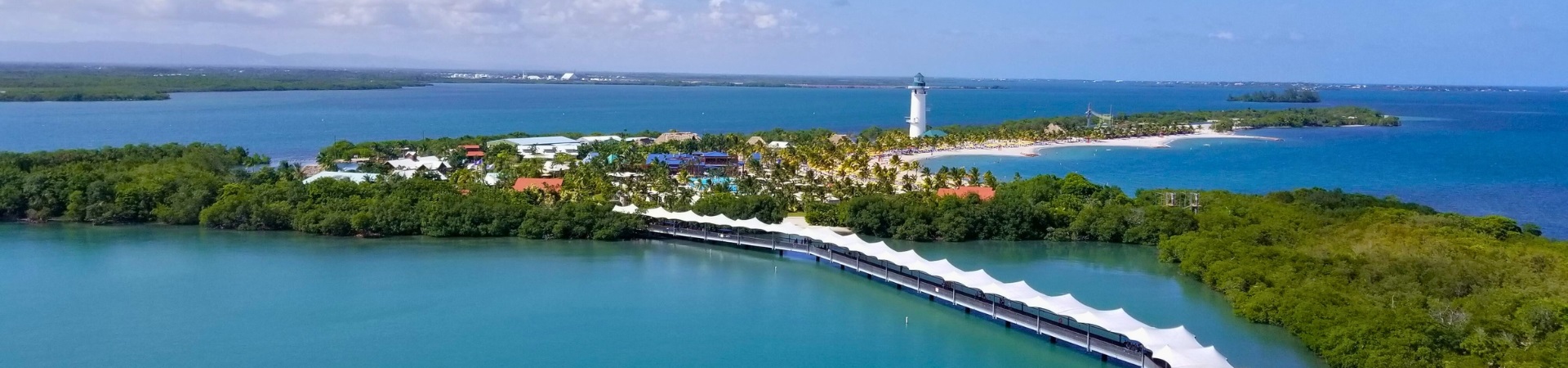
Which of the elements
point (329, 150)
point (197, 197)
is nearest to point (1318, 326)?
point (197, 197)

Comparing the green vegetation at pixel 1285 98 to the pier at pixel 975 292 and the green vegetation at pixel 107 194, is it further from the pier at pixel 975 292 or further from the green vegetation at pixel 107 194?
the green vegetation at pixel 107 194

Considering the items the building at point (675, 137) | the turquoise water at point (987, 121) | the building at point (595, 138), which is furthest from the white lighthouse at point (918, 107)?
the building at point (595, 138)

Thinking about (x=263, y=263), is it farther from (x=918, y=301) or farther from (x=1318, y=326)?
(x=1318, y=326)

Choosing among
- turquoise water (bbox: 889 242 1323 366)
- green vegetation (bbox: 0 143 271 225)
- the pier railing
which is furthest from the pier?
green vegetation (bbox: 0 143 271 225)

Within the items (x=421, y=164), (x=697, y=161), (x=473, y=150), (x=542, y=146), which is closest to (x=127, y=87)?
(x=542, y=146)

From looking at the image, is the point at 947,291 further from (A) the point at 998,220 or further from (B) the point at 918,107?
(B) the point at 918,107
